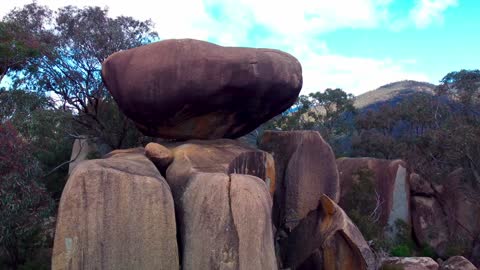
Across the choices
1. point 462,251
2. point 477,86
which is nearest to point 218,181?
point 462,251

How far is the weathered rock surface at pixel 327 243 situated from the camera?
9164mm

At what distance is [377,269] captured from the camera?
9852 mm

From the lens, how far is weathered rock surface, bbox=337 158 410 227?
56.6ft

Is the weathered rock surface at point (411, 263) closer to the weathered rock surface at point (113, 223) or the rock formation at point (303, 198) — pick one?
the rock formation at point (303, 198)

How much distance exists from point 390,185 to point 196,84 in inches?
407

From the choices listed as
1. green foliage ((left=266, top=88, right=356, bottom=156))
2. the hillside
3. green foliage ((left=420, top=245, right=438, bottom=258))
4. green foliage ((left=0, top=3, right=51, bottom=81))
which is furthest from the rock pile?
the hillside

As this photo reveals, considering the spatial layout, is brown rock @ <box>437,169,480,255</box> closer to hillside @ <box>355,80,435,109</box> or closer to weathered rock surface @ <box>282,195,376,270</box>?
weathered rock surface @ <box>282,195,376,270</box>

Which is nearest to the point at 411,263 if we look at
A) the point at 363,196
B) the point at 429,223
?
the point at 363,196

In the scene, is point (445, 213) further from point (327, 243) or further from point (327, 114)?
point (327, 114)

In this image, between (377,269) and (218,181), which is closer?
(218,181)

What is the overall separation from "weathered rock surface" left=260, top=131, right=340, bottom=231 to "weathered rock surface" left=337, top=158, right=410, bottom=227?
6.39m

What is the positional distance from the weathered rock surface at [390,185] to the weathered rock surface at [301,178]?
6385 mm

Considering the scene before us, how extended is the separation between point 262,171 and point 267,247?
2.62 meters

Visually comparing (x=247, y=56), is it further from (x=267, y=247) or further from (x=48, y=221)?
(x=48, y=221)
